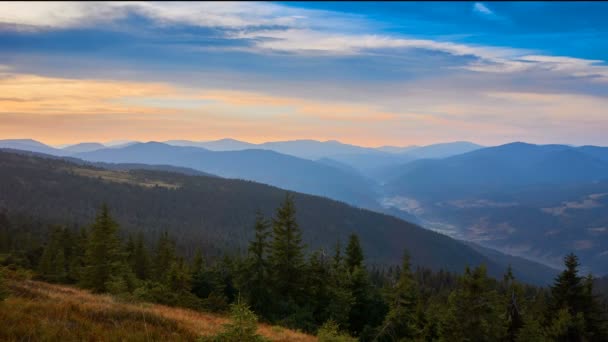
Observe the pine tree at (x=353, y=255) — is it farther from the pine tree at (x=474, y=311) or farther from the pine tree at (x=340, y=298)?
the pine tree at (x=474, y=311)

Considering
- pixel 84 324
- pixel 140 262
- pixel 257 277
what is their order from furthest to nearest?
pixel 140 262 < pixel 257 277 < pixel 84 324

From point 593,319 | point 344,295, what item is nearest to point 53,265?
point 344,295

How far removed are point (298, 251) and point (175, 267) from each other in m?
9.82

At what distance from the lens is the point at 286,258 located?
32.1 m

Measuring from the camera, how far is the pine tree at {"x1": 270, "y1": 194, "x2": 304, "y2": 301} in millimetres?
31672

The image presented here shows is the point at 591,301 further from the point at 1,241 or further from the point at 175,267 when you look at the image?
the point at 1,241

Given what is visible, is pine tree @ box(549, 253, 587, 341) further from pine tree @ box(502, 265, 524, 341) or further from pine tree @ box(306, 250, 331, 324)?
pine tree @ box(306, 250, 331, 324)

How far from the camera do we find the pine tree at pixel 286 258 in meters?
31.7

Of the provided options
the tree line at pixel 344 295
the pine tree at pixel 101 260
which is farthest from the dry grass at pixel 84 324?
the pine tree at pixel 101 260

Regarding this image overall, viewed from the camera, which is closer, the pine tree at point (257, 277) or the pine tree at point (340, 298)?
the pine tree at point (340, 298)

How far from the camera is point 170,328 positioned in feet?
37.0

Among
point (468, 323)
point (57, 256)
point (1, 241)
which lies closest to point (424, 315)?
point (468, 323)

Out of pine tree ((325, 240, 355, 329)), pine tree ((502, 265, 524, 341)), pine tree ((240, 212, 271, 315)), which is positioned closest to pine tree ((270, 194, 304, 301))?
pine tree ((240, 212, 271, 315))

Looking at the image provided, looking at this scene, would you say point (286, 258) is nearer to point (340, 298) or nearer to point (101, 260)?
point (340, 298)
